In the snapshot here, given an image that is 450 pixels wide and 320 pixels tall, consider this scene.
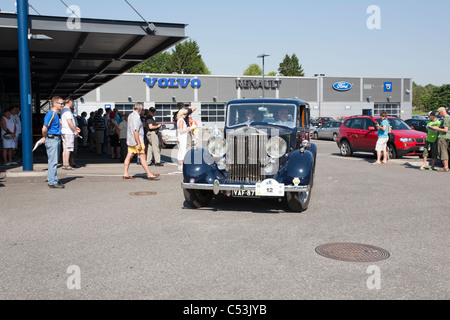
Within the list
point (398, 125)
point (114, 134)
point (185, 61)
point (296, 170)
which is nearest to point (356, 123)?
point (398, 125)

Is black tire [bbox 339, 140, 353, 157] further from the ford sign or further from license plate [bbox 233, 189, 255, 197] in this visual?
the ford sign

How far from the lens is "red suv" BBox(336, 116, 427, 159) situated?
55.6 feet

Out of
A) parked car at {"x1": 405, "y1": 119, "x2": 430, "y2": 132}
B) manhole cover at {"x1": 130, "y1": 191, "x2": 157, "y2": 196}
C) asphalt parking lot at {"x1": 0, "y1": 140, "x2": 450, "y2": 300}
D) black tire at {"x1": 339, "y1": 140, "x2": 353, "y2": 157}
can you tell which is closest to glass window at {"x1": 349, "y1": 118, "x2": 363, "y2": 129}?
black tire at {"x1": 339, "y1": 140, "x2": 353, "y2": 157}

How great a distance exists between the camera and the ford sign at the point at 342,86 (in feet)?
204

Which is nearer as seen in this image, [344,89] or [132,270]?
[132,270]

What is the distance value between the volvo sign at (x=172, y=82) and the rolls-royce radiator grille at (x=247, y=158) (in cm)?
4686

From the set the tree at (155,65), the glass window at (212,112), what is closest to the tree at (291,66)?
the tree at (155,65)

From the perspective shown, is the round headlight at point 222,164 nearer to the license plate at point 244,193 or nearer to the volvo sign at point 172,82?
the license plate at point 244,193

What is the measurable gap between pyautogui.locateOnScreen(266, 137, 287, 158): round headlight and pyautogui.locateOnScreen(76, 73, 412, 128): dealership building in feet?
127

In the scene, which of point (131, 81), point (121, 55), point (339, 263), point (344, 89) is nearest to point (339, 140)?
point (121, 55)

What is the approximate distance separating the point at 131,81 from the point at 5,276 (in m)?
50.1

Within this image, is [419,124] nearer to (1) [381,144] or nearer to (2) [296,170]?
(1) [381,144]
